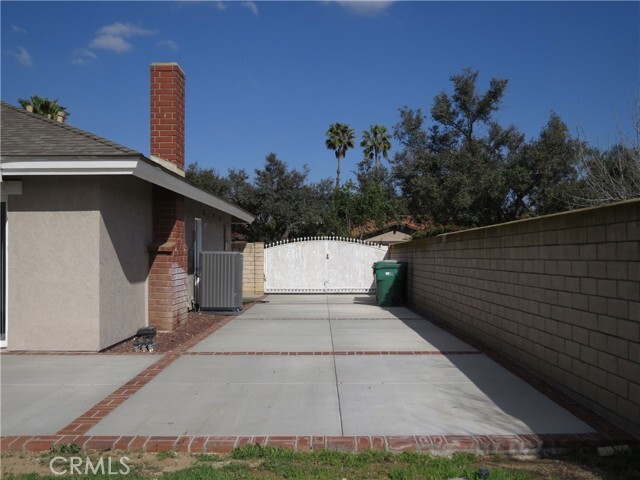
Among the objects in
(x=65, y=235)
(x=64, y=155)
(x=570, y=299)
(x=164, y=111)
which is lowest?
(x=570, y=299)

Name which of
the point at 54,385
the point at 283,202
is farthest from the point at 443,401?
the point at 283,202

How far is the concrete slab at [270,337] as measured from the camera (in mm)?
8445

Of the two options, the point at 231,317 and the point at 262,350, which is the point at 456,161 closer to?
the point at 231,317

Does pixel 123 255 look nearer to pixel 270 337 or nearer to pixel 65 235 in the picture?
pixel 65 235

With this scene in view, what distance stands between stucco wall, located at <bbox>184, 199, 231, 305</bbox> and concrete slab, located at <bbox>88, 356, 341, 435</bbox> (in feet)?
17.8

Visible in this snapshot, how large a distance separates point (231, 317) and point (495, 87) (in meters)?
15.5

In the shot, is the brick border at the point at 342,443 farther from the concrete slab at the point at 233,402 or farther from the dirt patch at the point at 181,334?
the dirt patch at the point at 181,334

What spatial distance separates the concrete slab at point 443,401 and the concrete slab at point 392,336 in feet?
3.62

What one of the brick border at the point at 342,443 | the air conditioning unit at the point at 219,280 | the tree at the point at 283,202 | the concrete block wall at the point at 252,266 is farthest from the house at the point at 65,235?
the tree at the point at 283,202

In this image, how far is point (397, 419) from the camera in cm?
497

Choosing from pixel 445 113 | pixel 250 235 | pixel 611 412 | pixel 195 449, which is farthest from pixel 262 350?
pixel 250 235

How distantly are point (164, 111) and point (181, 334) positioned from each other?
4363 mm

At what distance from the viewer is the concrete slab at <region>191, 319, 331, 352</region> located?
27.7 ft

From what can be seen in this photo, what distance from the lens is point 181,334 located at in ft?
31.9
